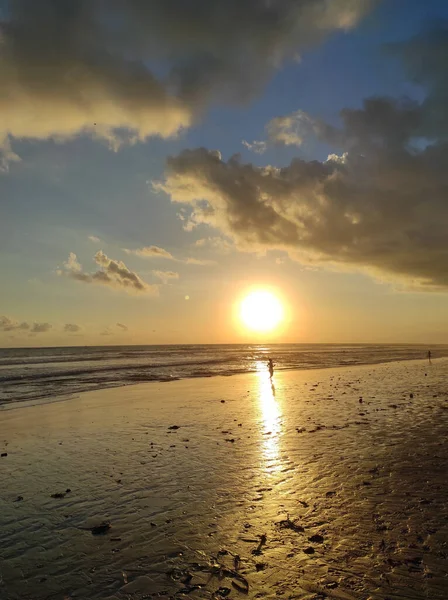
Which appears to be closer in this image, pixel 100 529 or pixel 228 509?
pixel 100 529

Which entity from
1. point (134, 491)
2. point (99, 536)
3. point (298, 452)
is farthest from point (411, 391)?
point (99, 536)

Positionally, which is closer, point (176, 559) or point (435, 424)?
point (176, 559)

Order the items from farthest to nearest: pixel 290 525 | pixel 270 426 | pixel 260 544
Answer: pixel 270 426
pixel 290 525
pixel 260 544

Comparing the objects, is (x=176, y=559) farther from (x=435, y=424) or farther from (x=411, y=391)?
(x=411, y=391)

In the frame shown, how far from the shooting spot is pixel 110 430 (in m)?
19.1

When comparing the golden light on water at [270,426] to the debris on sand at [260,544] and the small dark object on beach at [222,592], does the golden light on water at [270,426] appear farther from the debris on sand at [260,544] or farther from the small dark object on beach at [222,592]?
the small dark object on beach at [222,592]

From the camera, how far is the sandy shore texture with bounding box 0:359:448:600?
21.9ft

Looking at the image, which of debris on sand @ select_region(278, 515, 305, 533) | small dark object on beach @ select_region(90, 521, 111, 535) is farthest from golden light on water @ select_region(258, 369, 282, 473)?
small dark object on beach @ select_region(90, 521, 111, 535)

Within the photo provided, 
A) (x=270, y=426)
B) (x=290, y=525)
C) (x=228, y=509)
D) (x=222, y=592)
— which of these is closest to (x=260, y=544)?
(x=290, y=525)

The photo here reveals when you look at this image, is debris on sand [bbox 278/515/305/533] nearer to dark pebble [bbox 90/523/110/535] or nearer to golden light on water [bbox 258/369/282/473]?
golden light on water [bbox 258/369/282/473]

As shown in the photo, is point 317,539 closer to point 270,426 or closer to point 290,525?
point 290,525

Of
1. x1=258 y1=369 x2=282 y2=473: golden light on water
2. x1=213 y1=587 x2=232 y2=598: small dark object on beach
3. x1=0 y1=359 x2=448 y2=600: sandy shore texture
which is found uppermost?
x1=213 y1=587 x2=232 y2=598: small dark object on beach

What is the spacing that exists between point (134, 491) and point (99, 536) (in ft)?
8.56

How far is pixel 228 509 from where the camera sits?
953cm
